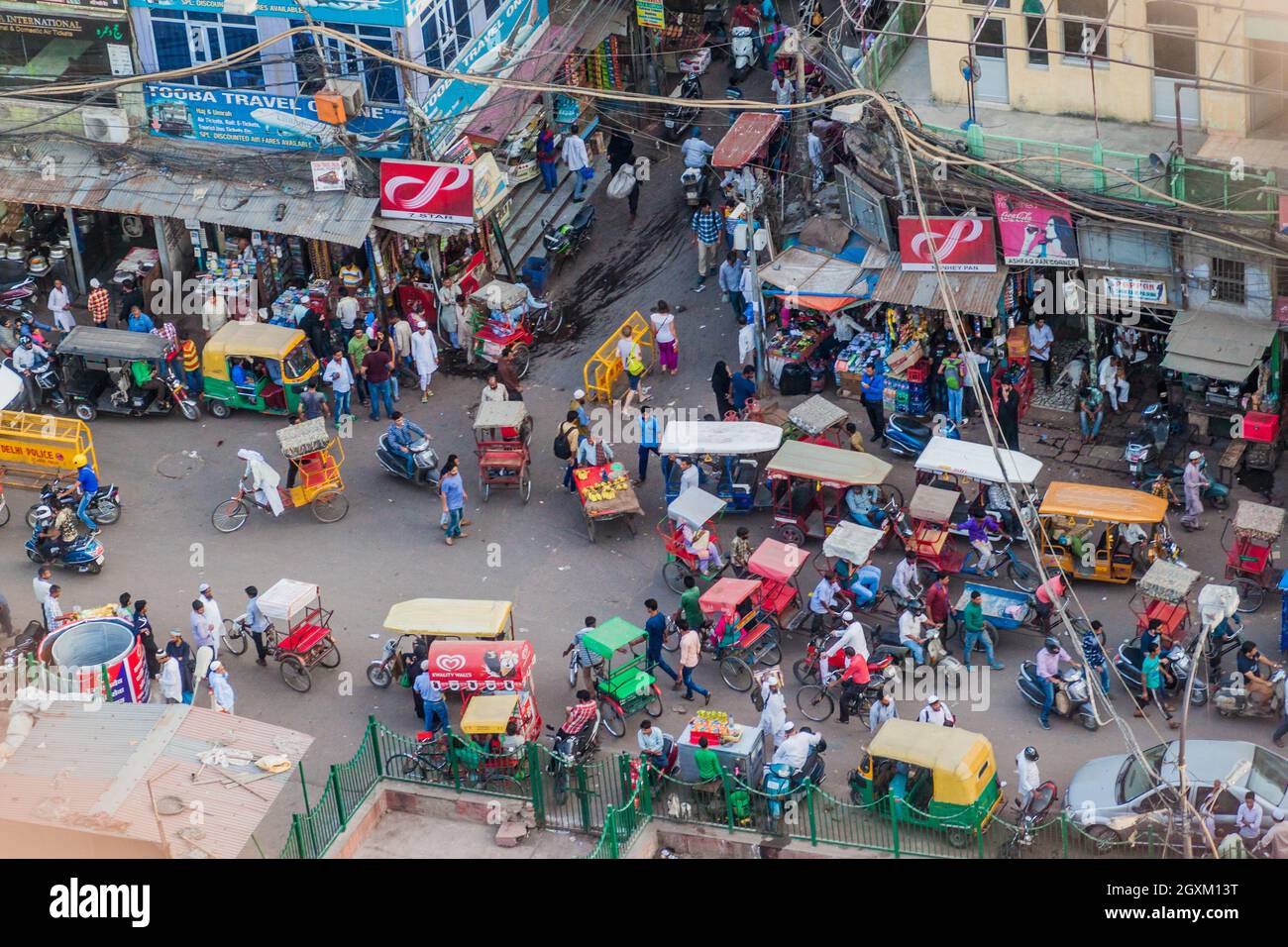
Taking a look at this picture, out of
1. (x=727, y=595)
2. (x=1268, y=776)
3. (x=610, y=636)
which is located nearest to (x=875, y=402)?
(x=727, y=595)

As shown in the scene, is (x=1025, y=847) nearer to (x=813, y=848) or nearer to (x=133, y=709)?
(x=813, y=848)

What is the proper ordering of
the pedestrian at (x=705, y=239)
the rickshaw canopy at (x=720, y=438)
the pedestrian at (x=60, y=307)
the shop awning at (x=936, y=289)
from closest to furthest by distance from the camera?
the rickshaw canopy at (x=720, y=438), the shop awning at (x=936, y=289), the pedestrian at (x=60, y=307), the pedestrian at (x=705, y=239)

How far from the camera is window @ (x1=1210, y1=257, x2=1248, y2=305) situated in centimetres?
3250

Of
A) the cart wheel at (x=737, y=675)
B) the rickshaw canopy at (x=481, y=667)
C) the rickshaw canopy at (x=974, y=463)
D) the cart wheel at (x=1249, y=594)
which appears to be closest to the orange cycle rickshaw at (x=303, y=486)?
the rickshaw canopy at (x=481, y=667)

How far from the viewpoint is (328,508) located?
33531 mm

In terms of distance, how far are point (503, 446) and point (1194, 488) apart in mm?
10922

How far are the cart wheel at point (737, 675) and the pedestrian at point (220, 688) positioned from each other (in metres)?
6.96

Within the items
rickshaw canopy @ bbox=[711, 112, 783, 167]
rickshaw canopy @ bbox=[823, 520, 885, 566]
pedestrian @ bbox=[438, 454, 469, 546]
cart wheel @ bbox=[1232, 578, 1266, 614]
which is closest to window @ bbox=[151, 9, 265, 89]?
rickshaw canopy @ bbox=[711, 112, 783, 167]

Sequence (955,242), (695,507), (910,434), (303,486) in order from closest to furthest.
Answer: (695,507), (303,486), (910,434), (955,242)

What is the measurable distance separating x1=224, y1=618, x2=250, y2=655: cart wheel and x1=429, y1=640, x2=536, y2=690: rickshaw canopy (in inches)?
144

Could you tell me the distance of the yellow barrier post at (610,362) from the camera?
118 ft

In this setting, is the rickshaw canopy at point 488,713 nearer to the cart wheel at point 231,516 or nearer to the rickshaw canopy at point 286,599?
the rickshaw canopy at point 286,599

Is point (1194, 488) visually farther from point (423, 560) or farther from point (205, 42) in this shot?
point (205, 42)

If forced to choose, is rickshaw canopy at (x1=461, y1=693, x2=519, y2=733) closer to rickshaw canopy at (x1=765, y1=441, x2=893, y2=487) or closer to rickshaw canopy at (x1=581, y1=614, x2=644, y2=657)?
rickshaw canopy at (x1=581, y1=614, x2=644, y2=657)
